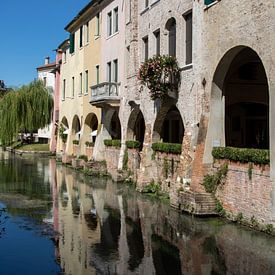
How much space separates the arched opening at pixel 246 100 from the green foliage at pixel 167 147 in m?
2.63

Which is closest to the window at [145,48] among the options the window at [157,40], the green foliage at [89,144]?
the window at [157,40]

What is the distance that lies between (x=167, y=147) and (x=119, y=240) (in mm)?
8237

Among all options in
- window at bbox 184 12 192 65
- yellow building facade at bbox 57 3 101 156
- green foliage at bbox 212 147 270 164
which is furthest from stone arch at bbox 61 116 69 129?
green foliage at bbox 212 147 270 164

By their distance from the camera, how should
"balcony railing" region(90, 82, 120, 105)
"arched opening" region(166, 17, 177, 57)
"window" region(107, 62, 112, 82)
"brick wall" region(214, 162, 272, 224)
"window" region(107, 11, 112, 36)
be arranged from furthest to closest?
"window" region(107, 11, 112, 36) → "window" region(107, 62, 112, 82) → "balcony railing" region(90, 82, 120, 105) → "arched opening" region(166, 17, 177, 57) → "brick wall" region(214, 162, 272, 224)

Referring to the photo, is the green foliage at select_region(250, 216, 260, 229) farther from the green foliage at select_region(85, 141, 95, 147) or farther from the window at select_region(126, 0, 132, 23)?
the green foliage at select_region(85, 141, 95, 147)

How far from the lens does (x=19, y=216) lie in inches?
605

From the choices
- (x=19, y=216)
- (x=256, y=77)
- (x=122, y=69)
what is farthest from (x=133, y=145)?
(x=19, y=216)

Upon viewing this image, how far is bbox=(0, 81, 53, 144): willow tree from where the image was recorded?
5178 cm

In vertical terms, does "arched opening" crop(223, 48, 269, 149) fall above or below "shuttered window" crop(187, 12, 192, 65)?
below

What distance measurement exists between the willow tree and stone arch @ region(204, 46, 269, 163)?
108 ft

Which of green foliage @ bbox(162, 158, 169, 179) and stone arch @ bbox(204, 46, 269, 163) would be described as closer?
stone arch @ bbox(204, 46, 269, 163)

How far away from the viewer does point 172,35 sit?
19938 millimetres

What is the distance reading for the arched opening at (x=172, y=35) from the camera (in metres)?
19.7

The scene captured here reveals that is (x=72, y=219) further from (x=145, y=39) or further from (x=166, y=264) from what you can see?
(x=145, y=39)
